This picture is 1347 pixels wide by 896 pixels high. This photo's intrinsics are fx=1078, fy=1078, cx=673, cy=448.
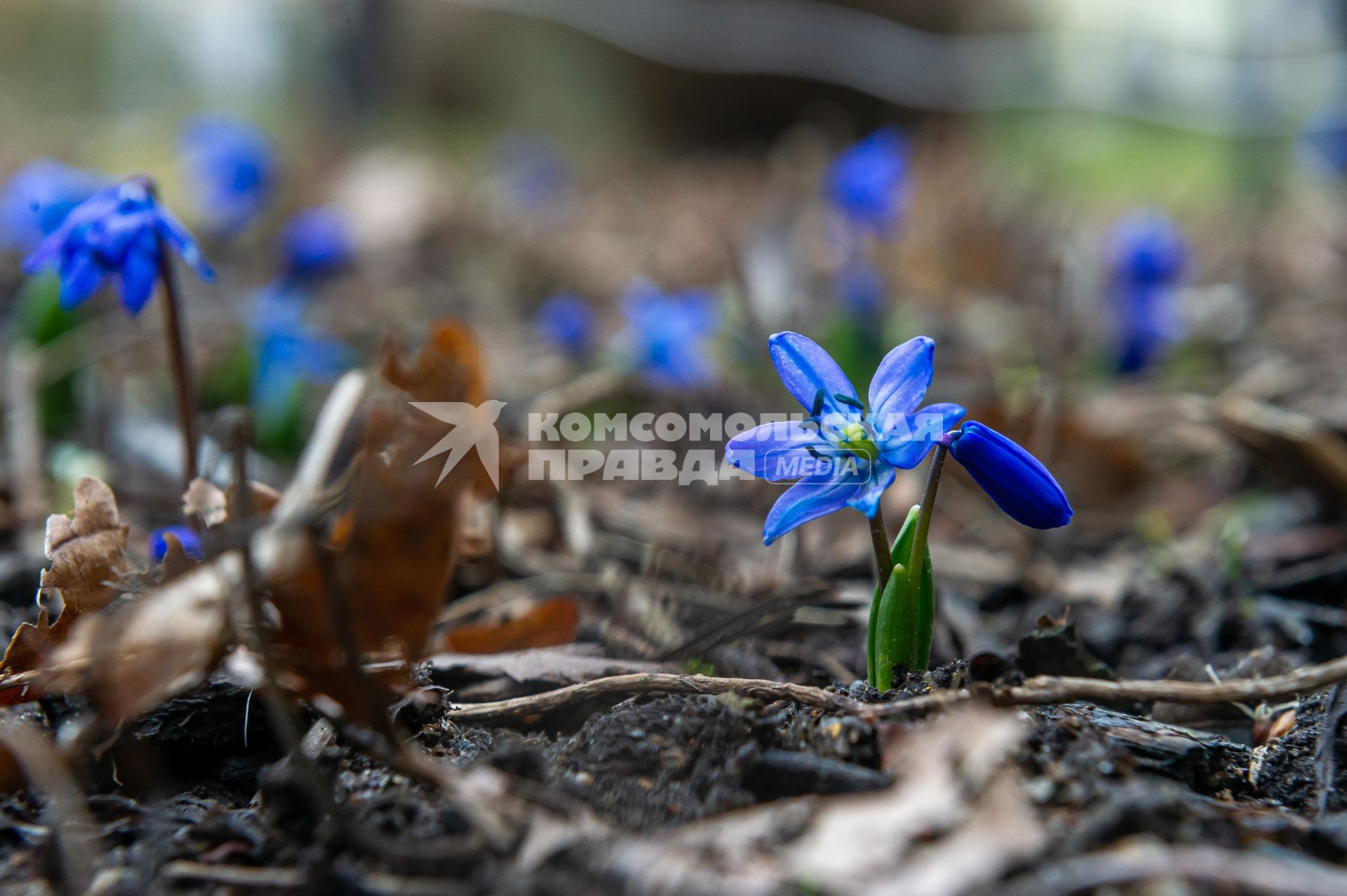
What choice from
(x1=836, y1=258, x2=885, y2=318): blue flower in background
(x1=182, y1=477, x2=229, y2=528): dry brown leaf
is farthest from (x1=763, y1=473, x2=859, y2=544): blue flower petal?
(x1=836, y1=258, x2=885, y2=318): blue flower in background

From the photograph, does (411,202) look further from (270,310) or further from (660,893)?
(660,893)

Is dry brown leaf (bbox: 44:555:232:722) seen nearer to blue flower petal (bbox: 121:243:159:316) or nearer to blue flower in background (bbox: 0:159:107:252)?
blue flower petal (bbox: 121:243:159:316)

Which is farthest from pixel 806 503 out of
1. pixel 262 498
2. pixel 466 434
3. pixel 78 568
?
pixel 78 568

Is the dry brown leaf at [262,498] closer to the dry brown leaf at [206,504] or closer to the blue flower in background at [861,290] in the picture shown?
the dry brown leaf at [206,504]

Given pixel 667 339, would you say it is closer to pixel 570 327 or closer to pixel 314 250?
pixel 570 327

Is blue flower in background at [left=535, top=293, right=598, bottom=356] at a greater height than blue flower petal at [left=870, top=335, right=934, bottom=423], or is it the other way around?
blue flower in background at [left=535, top=293, right=598, bottom=356]

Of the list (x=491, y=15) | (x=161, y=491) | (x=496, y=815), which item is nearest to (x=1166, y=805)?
(x=496, y=815)
